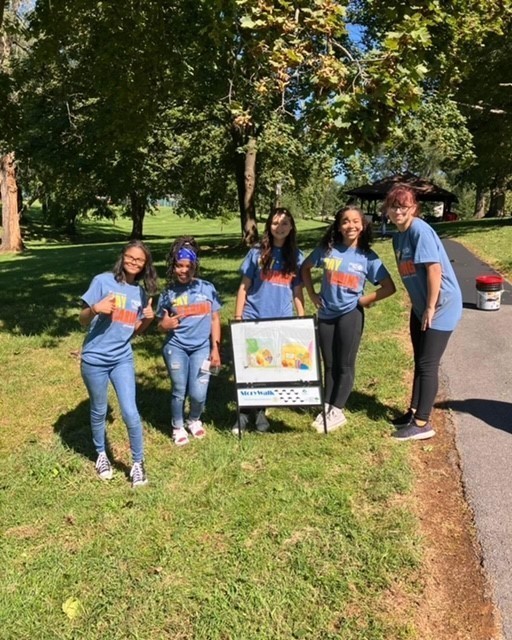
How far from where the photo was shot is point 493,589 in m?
2.96

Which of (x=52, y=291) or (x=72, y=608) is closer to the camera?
(x=72, y=608)

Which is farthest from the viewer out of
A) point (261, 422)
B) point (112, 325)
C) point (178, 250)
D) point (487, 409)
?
point (487, 409)

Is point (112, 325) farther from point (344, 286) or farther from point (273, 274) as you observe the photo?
point (344, 286)

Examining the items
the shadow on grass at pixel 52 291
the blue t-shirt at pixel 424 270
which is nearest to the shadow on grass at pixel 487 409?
the blue t-shirt at pixel 424 270

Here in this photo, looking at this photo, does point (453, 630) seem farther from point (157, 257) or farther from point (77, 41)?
point (157, 257)

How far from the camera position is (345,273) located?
4.64 m

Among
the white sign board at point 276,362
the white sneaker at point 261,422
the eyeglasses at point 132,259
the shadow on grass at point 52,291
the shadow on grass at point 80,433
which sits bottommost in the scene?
the shadow on grass at point 80,433

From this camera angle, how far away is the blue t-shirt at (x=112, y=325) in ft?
13.2

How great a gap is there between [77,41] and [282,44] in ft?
21.5

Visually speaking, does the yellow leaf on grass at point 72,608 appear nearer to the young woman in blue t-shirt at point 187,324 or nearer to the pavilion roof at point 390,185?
the young woman in blue t-shirt at point 187,324

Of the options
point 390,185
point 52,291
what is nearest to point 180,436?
point 52,291

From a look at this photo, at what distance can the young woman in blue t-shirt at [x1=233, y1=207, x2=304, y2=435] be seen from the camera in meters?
4.64

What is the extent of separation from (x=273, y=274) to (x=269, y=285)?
0.10 m

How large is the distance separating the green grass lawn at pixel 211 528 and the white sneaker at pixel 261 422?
0.10 m
